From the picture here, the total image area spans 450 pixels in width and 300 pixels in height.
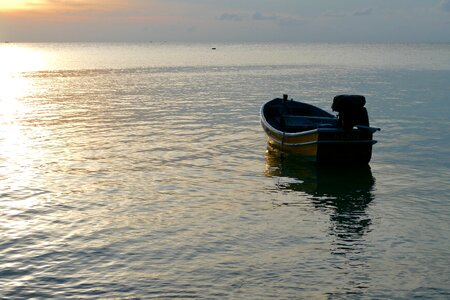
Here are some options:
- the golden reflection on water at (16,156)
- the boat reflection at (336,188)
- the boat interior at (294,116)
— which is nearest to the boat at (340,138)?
the boat reflection at (336,188)

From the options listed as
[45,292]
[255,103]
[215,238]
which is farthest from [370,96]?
[45,292]

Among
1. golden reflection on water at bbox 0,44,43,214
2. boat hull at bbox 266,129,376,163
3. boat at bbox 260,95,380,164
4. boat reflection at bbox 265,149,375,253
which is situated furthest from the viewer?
boat hull at bbox 266,129,376,163

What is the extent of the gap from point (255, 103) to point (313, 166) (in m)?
25.1

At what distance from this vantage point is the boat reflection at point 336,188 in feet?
51.9

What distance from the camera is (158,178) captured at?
845 inches

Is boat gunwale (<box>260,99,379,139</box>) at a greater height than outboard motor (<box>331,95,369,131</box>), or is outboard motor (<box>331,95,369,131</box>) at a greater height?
outboard motor (<box>331,95,369,131</box>)

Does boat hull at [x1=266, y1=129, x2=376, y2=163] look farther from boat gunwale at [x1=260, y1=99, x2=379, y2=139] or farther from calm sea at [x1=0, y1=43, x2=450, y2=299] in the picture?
calm sea at [x1=0, y1=43, x2=450, y2=299]

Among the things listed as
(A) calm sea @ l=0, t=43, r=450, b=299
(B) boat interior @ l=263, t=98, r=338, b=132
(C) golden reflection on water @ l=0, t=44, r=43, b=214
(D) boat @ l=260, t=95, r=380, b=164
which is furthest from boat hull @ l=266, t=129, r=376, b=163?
(C) golden reflection on water @ l=0, t=44, r=43, b=214

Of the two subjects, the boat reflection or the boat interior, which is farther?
the boat interior

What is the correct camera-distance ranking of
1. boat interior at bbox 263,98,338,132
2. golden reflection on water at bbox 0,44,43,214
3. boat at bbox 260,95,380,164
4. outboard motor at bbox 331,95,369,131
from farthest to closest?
boat interior at bbox 263,98,338,132
boat at bbox 260,95,380,164
outboard motor at bbox 331,95,369,131
golden reflection on water at bbox 0,44,43,214

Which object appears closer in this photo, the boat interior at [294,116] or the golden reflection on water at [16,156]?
the golden reflection on water at [16,156]

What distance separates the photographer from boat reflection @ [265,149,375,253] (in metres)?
15.8

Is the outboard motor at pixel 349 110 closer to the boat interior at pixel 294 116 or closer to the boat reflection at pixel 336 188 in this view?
the boat reflection at pixel 336 188

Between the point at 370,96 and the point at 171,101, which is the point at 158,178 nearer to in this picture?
the point at 171,101
